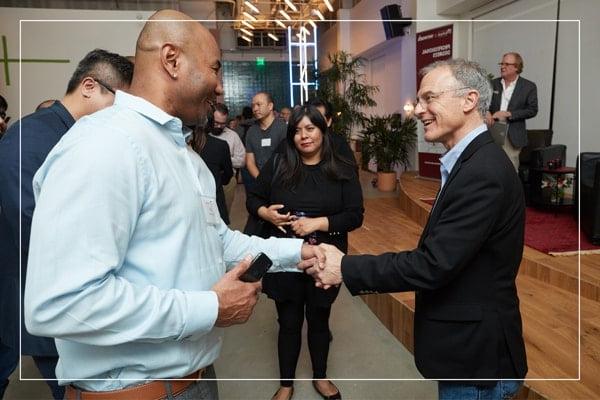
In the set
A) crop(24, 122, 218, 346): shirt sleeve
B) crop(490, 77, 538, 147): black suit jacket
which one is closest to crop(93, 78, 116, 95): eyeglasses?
crop(24, 122, 218, 346): shirt sleeve

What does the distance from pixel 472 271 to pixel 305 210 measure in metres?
1.03

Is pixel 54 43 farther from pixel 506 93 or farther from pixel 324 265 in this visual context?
pixel 506 93

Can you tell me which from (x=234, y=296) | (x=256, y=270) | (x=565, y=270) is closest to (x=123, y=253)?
(x=234, y=296)

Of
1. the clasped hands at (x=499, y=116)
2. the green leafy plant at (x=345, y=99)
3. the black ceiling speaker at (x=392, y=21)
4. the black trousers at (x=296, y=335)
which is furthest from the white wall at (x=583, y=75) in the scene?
the black trousers at (x=296, y=335)

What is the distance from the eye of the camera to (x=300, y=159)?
86.4 inches

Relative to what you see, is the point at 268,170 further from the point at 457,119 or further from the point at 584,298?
the point at 584,298

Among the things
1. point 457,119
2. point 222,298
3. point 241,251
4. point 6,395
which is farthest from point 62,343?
point 6,395

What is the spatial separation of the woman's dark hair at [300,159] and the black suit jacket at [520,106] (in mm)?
3009

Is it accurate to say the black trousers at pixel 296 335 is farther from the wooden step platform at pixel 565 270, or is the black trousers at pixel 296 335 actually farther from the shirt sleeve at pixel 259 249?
the wooden step platform at pixel 565 270

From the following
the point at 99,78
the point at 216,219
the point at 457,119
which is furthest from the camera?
the point at 99,78

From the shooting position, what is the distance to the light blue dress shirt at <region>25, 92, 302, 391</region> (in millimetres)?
728

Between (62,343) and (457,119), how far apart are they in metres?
1.15

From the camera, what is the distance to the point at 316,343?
224 centimetres

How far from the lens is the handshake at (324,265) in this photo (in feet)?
4.81
